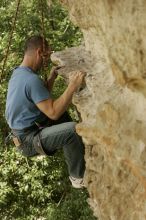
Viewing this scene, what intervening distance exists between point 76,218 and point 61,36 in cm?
502

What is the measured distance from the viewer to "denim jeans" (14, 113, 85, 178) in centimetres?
604

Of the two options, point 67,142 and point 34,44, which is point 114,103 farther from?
point 34,44

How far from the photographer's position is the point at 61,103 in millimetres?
5750

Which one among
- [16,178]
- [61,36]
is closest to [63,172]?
[16,178]

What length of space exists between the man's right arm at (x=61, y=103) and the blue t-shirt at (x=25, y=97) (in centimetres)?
10

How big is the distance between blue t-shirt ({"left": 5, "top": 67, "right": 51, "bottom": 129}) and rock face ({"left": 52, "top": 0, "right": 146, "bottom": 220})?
490 millimetres

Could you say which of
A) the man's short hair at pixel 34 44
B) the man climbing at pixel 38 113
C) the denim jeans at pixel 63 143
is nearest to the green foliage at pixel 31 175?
the denim jeans at pixel 63 143

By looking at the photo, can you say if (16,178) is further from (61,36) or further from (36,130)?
(36,130)

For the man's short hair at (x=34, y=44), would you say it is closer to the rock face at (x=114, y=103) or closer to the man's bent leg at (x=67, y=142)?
the rock face at (x=114, y=103)

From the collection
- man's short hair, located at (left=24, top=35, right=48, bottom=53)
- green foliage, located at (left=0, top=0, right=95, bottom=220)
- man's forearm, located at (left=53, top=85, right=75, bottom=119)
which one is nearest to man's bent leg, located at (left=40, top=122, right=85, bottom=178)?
man's forearm, located at (left=53, top=85, right=75, bottom=119)

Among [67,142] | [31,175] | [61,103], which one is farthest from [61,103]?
[31,175]

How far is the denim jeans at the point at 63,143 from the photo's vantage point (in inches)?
238

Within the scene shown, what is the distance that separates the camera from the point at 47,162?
1161 centimetres

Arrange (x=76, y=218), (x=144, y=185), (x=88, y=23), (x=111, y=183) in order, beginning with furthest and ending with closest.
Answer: (x=76, y=218)
(x=111, y=183)
(x=88, y=23)
(x=144, y=185)
